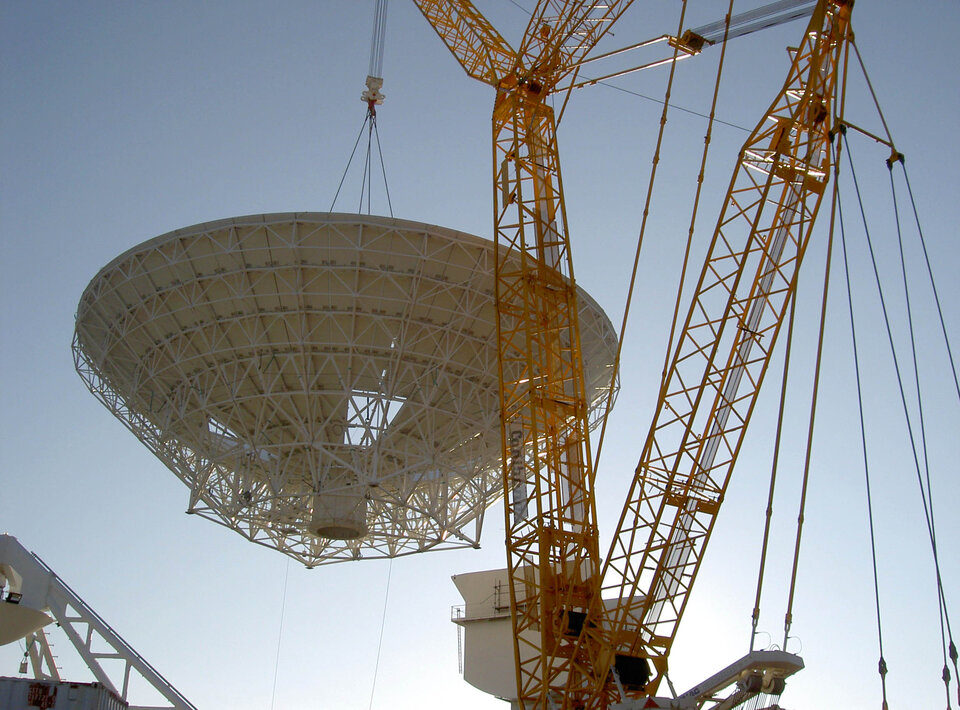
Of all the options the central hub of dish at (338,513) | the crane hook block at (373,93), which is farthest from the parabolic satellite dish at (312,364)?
the crane hook block at (373,93)

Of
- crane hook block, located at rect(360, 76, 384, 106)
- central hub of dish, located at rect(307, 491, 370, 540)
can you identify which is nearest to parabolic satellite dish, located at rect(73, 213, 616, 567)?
central hub of dish, located at rect(307, 491, 370, 540)

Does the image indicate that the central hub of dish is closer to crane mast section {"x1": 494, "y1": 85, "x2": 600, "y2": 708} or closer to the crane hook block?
crane mast section {"x1": 494, "y1": 85, "x2": 600, "y2": 708}

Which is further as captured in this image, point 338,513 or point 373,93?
point 373,93

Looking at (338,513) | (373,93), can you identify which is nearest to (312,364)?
(338,513)

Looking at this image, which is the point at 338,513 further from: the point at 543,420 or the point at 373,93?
the point at 373,93

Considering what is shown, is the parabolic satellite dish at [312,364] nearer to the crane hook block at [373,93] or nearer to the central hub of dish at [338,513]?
the central hub of dish at [338,513]

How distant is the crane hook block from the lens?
162 feet

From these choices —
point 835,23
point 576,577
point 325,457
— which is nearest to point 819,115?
point 835,23

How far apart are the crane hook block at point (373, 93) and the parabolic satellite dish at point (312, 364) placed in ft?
51.1

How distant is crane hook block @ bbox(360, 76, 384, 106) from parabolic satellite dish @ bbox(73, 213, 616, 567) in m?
15.6

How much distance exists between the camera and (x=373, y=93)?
49344mm

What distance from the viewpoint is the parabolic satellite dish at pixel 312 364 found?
3609 cm

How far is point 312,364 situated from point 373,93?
1692cm

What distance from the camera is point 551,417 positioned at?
35.4m
